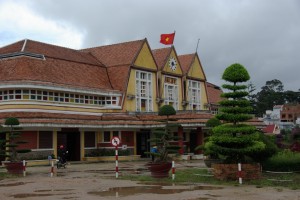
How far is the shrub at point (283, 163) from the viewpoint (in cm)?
1953

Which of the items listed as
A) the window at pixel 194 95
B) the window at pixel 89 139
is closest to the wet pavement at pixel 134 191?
the window at pixel 89 139

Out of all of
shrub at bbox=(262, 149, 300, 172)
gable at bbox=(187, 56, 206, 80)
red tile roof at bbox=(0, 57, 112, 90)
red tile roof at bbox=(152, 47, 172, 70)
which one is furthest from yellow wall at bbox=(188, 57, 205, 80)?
shrub at bbox=(262, 149, 300, 172)

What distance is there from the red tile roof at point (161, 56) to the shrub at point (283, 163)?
26749mm

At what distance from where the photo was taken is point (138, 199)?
1309 cm

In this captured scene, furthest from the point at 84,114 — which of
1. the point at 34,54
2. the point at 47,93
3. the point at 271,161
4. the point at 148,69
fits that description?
the point at 271,161

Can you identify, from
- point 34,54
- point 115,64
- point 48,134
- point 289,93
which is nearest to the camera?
point 48,134

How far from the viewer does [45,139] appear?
111ft

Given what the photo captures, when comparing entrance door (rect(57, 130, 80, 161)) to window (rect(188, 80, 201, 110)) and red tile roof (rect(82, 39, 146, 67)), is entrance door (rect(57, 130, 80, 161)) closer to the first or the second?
red tile roof (rect(82, 39, 146, 67))

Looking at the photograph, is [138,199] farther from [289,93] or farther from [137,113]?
[289,93]

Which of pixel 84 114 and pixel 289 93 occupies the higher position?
pixel 289 93

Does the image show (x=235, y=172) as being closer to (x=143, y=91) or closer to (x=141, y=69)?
(x=141, y=69)

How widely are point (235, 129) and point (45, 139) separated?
19324 mm

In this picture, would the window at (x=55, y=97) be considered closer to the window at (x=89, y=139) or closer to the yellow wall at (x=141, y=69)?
the yellow wall at (x=141, y=69)

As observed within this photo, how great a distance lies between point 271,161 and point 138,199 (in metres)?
9.28
